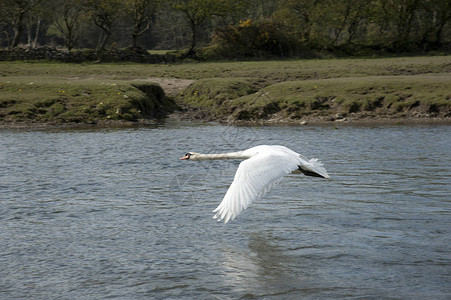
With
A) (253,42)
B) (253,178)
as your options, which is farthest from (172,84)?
(253,178)

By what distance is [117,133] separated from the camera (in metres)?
23.7

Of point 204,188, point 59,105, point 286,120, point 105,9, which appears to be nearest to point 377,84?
point 286,120

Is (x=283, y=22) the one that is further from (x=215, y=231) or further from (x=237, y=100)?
(x=215, y=231)

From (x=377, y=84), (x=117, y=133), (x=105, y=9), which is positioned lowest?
(x=117, y=133)

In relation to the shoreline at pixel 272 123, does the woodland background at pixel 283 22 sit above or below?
above

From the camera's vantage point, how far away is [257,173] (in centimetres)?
878

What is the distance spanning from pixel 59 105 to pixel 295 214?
19930mm

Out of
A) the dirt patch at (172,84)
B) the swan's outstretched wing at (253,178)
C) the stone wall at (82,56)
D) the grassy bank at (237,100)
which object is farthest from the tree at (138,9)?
the swan's outstretched wing at (253,178)

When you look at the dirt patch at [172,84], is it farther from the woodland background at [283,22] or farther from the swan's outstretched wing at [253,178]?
the swan's outstretched wing at [253,178]

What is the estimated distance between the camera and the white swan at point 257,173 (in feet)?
26.6

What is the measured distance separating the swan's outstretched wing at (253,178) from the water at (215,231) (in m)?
0.80

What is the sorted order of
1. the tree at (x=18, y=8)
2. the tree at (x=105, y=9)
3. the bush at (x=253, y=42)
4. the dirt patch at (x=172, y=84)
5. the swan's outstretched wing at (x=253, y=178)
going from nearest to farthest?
the swan's outstretched wing at (x=253, y=178), the dirt patch at (x=172, y=84), the tree at (x=18, y=8), the bush at (x=253, y=42), the tree at (x=105, y=9)

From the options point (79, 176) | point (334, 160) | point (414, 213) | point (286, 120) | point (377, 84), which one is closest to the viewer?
point (414, 213)

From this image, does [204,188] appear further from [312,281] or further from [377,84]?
[377,84]
